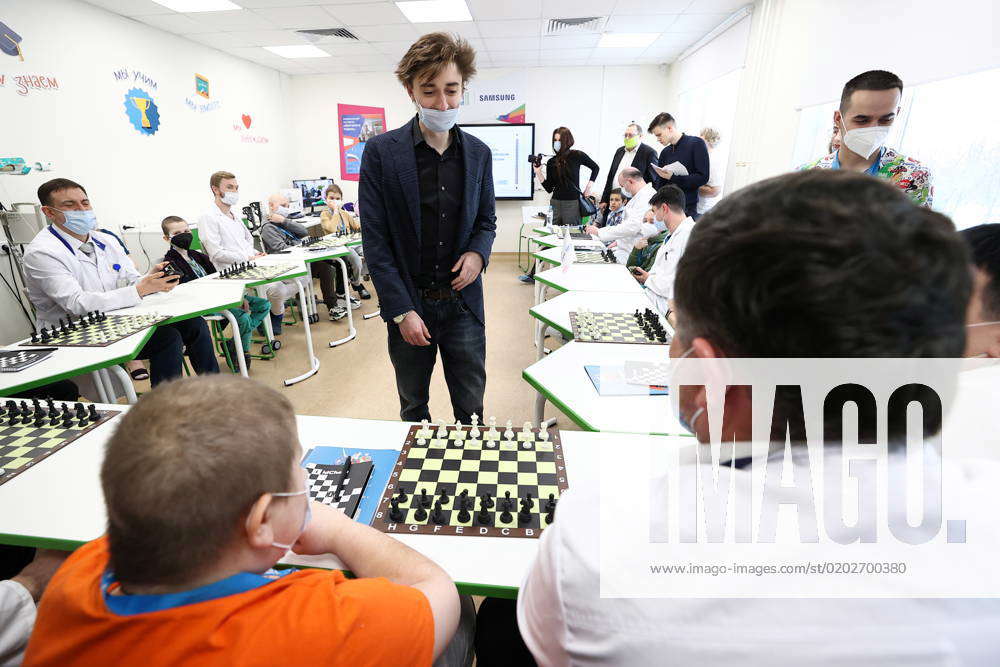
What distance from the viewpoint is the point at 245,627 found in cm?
60

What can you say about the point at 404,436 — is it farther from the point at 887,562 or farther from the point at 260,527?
the point at 887,562

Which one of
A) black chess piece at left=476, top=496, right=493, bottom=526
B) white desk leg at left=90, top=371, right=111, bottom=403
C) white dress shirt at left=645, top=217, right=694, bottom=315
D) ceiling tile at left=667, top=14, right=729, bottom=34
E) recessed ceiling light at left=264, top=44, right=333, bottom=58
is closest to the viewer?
black chess piece at left=476, top=496, right=493, bottom=526

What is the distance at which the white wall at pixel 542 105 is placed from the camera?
736 cm

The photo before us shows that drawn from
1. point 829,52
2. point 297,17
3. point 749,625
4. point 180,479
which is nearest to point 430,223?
point 180,479

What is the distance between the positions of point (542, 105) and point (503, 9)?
3.00 m

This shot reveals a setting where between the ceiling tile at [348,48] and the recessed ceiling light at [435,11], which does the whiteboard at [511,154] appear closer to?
the ceiling tile at [348,48]

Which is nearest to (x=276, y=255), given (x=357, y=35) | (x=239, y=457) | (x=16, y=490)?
(x=357, y=35)

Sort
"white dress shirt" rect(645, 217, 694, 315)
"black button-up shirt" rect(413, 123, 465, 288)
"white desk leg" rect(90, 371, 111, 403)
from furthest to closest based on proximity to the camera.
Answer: "white dress shirt" rect(645, 217, 694, 315), "white desk leg" rect(90, 371, 111, 403), "black button-up shirt" rect(413, 123, 465, 288)

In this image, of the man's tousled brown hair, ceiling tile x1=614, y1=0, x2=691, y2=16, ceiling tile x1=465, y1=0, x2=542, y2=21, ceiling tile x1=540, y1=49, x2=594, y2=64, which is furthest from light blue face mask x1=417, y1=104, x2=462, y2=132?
ceiling tile x1=540, y1=49, x2=594, y2=64

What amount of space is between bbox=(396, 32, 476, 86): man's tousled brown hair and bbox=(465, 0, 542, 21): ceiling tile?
3.61 m

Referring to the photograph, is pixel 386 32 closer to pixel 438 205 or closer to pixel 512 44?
pixel 512 44

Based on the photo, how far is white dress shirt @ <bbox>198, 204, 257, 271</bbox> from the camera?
411 centimetres

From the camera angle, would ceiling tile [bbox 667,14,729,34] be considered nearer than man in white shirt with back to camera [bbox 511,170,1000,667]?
No

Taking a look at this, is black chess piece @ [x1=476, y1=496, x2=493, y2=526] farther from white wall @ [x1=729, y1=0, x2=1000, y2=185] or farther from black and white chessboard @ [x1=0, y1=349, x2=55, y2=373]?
white wall @ [x1=729, y1=0, x2=1000, y2=185]
